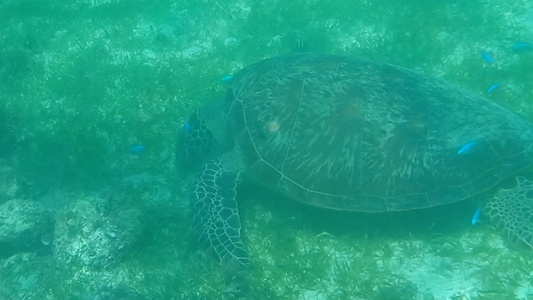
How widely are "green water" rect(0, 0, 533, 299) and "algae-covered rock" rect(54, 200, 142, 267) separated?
0.04 metres

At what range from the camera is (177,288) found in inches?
182

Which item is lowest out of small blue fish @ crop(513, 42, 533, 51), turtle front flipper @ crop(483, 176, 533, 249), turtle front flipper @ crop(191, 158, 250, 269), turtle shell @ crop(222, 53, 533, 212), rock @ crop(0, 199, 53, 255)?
rock @ crop(0, 199, 53, 255)

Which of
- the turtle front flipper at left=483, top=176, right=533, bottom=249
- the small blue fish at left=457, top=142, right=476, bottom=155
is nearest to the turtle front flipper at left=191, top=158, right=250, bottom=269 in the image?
the small blue fish at left=457, top=142, right=476, bottom=155

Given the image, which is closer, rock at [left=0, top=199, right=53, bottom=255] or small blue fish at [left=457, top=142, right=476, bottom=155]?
small blue fish at [left=457, top=142, right=476, bottom=155]

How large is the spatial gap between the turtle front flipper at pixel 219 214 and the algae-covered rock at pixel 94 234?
95 cm

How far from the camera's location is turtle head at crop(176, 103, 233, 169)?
5535 mm

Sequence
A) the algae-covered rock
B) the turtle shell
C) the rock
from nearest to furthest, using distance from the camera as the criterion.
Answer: the turtle shell < the algae-covered rock < the rock

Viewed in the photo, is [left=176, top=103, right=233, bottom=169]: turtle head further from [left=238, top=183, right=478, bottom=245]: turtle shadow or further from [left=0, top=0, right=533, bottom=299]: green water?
[left=238, top=183, right=478, bottom=245]: turtle shadow

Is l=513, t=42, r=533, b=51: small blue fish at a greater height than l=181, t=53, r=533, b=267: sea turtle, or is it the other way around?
l=513, t=42, r=533, b=51: small blue fish

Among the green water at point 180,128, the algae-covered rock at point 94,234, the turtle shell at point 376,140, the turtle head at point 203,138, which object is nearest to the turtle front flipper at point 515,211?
the green water at point 180,128

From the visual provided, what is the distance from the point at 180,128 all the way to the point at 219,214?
1.99 metres

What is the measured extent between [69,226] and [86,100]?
246 centimetres

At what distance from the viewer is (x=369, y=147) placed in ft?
14.6

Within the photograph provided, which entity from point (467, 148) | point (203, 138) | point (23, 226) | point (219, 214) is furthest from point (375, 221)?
point (23, 226)
